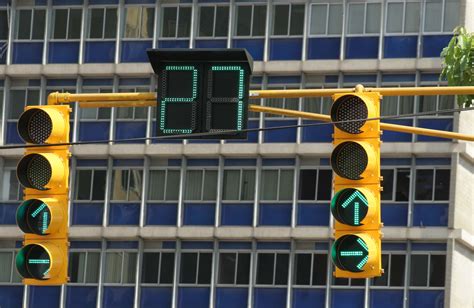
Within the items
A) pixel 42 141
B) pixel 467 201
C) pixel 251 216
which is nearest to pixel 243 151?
pixel 251 216

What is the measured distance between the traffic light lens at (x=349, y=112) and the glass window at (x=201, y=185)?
174 feet

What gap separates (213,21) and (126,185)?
735 cm

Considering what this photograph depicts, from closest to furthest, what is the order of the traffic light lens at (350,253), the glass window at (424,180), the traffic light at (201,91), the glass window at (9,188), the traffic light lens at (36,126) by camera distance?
1. the traffic light lens at (350,253)
2. the traffic light at (201,91)
3. the traffic light lens at (36,126)
4. the glass window at (424,180)
5. the glass window at (9,188)

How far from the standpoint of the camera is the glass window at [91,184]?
7594 centimetres

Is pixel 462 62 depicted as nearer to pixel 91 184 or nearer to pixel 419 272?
pixel 419 272

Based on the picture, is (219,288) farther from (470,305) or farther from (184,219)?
(470,305)

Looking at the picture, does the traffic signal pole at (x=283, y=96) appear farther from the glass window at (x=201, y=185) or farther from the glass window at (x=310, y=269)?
the glass window at (x=201, y=185)

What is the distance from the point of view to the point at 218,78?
72.4 feet

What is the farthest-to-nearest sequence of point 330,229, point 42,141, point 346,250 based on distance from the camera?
1. point 330,229
2. point 42,141
3. point 346,250

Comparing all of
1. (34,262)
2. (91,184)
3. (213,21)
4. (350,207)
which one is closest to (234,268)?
(91,184)

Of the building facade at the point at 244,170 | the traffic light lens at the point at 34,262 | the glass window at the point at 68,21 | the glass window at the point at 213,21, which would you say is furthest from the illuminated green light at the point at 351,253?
the glass window at the point at 68,21

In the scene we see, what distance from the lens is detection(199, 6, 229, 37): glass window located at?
248ft

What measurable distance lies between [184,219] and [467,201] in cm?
1102

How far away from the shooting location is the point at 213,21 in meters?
76.0
